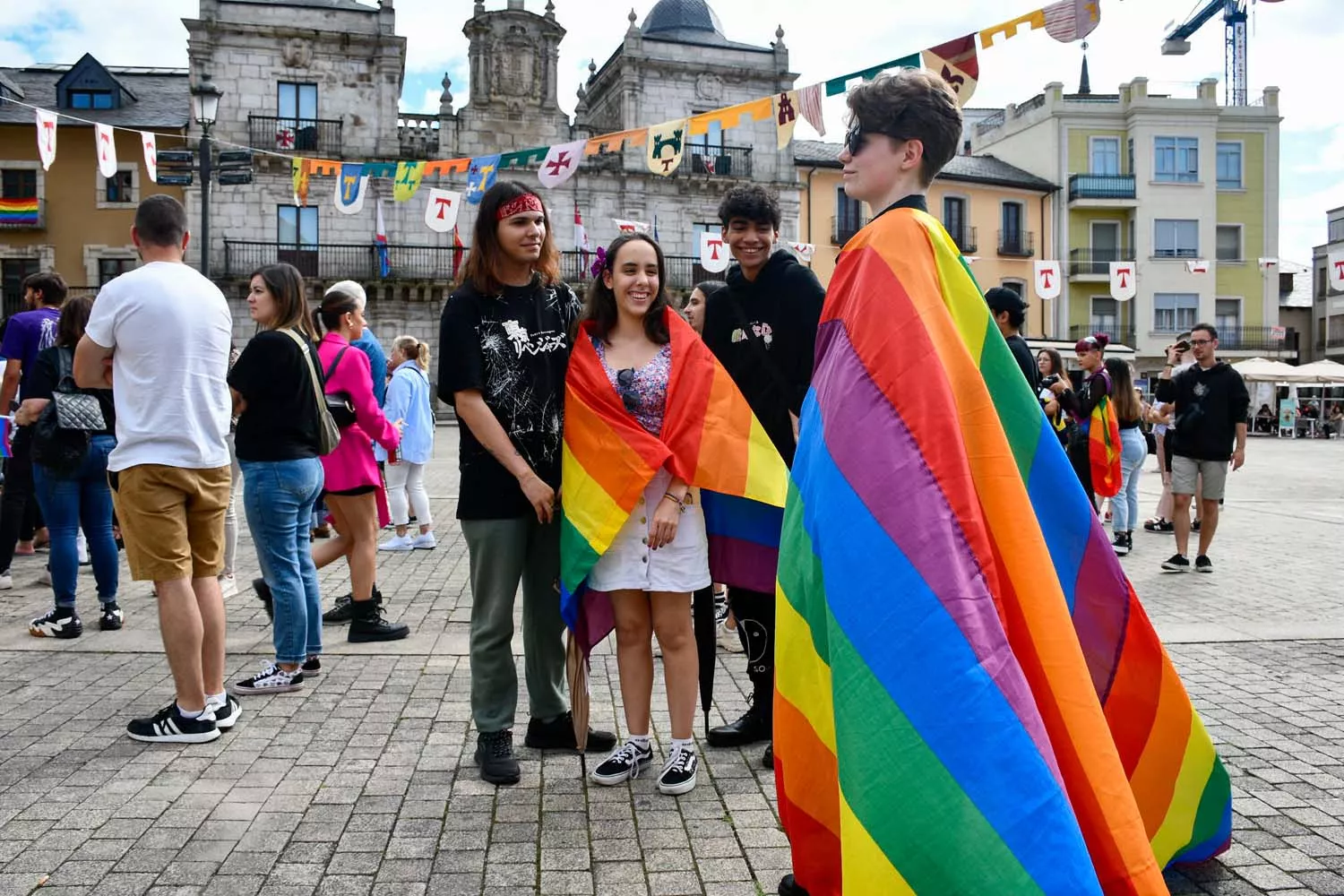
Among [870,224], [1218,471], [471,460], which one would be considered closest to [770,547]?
[471,460]

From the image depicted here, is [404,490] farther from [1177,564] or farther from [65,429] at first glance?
[1177,564]

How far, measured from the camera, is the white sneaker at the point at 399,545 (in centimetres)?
961

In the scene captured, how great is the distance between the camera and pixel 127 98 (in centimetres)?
3716

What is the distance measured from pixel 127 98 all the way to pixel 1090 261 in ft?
122

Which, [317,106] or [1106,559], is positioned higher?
[317,106]

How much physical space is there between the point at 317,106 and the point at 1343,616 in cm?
3610

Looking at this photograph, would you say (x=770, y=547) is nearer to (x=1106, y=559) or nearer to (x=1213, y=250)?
(x=1106, y=559)

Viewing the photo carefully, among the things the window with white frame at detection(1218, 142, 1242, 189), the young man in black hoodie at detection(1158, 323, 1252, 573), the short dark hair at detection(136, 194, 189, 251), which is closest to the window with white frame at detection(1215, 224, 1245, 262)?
the window with white frame at detection(1218, 142, 1242, 189)

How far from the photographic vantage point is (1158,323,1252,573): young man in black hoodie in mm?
8586

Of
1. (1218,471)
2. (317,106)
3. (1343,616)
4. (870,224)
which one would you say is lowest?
(1343,616)

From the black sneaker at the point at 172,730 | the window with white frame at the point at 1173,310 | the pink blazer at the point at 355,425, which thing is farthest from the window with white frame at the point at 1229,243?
the black sneaker at the point at 172,730

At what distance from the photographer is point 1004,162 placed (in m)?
48.5

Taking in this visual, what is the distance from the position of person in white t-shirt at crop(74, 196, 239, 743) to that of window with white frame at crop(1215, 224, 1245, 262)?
51.0 m

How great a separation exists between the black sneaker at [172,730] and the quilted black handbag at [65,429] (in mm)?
2359
